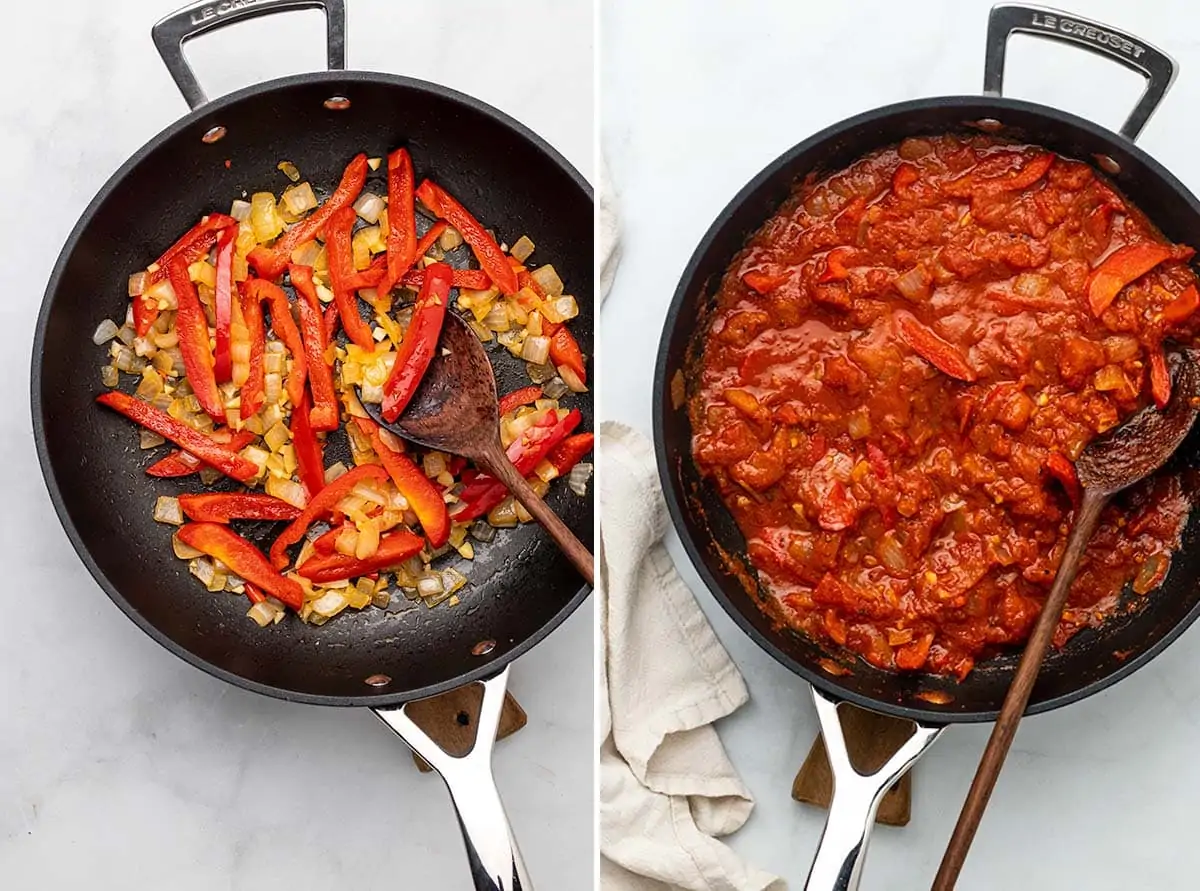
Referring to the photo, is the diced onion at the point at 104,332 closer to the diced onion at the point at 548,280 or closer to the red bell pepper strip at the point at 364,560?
the red bell pepper strip at the point at 364,560

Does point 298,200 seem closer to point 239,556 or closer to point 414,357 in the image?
point 414,357

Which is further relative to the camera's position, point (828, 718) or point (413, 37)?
point (413, 37)

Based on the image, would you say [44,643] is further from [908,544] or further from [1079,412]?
[1079,412]

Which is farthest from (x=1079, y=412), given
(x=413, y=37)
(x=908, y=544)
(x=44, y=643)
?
(x=44, y=643)

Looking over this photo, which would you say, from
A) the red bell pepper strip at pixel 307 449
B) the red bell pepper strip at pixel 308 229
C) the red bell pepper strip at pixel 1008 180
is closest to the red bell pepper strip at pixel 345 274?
Answer: the red bell pepper strip at pixel 308 229

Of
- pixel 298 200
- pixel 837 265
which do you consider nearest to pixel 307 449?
pixel 298 200
